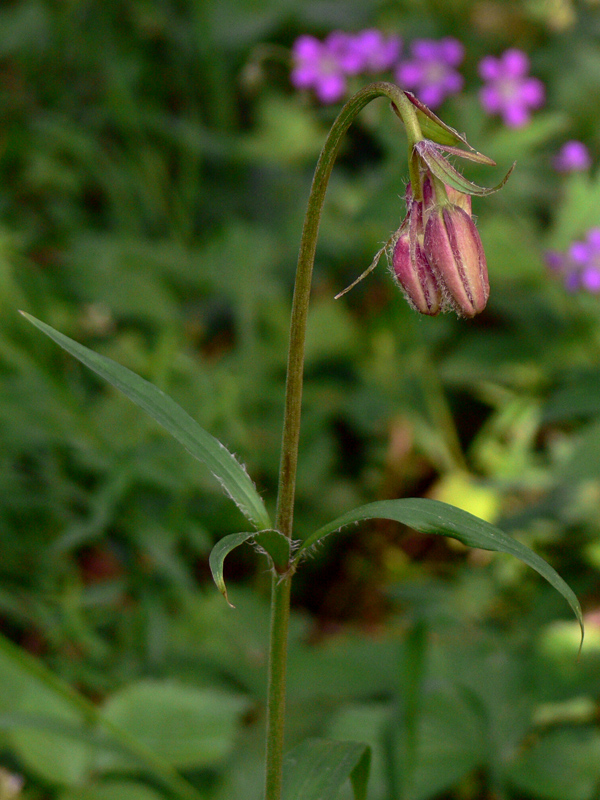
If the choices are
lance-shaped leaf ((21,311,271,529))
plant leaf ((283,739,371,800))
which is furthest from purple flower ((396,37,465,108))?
plant leaf ((283,739,371,800))

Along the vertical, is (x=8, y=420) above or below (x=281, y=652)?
above

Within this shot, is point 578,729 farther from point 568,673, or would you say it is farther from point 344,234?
point 344,234

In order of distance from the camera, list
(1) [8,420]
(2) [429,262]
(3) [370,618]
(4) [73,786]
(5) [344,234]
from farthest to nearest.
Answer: (5) [344,234], (3) [370,618], (1) [8,420], (4) [73,786], (2) [429,262]

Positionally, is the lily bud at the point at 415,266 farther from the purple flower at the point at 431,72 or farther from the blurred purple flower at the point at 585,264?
the purple flower at the point at 431,72

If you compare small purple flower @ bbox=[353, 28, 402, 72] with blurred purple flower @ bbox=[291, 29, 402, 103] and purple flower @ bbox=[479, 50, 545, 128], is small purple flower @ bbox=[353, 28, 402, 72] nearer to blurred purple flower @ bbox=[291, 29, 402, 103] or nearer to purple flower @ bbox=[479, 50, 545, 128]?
blurred purple flower @ bbox=[291, 29, 402, 103]

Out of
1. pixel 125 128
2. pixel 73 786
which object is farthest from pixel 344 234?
pixel 73 786

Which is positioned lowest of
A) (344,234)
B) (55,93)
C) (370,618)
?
(370,618)

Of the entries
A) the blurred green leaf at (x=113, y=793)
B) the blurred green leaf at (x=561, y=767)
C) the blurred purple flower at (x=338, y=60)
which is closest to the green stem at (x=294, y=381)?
the blurred green leaf at (x=113, y=793)
